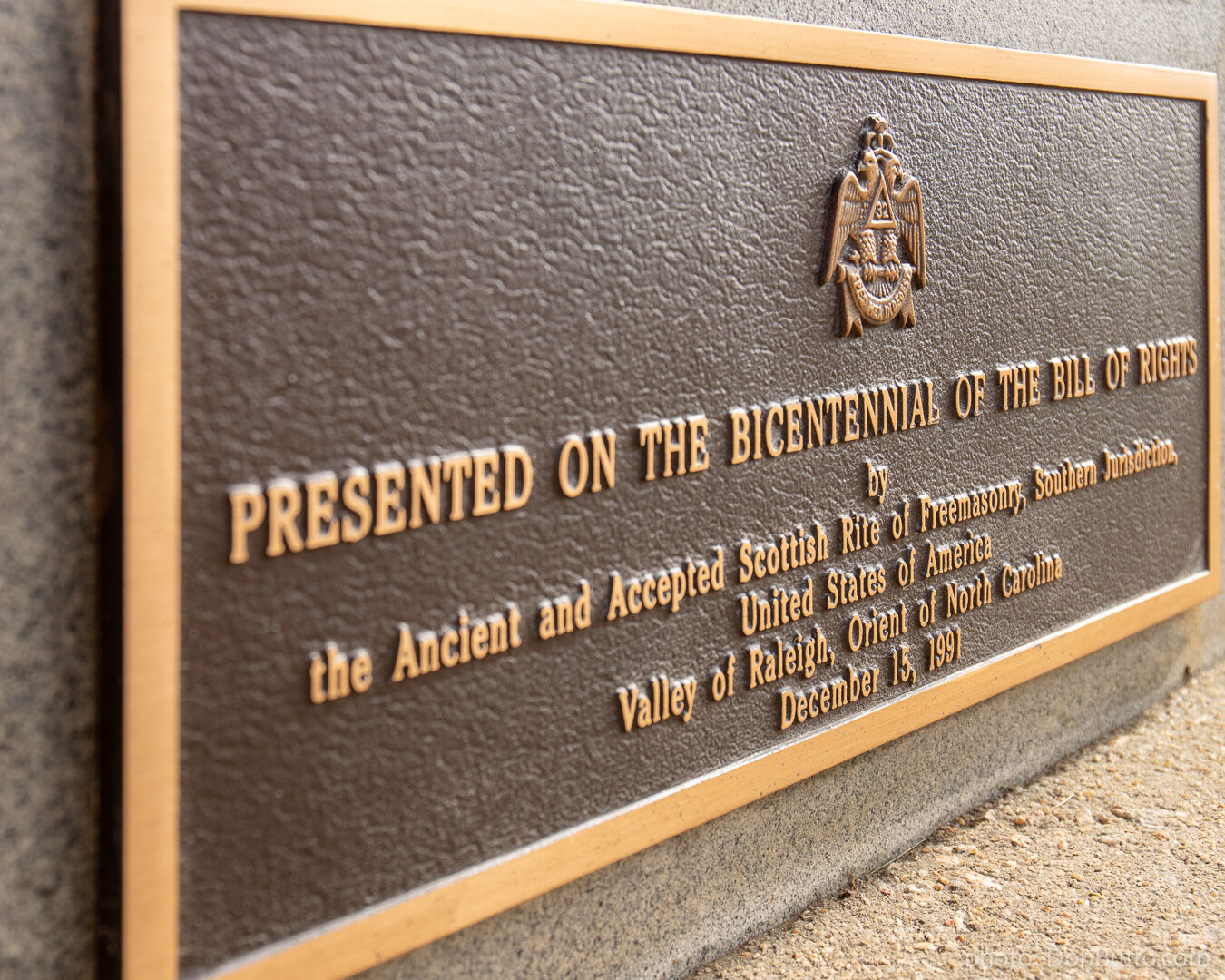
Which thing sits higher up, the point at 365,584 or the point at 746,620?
the point at 365,584

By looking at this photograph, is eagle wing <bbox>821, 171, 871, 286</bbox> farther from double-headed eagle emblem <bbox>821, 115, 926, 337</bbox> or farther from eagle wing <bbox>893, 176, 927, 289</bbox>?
eagle wing <bbox>893, 176, 927, 289</bbox>

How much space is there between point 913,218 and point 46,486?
5.19 feet

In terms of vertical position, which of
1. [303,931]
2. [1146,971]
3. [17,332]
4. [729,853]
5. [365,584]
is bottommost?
[1146,971]

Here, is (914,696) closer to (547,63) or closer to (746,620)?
(746,620)

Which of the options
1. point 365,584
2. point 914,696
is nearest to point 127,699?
point 365,584

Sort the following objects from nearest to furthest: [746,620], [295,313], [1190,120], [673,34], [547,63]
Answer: [295,313] → [547,63] → [673,34] → [746,620] → [1190,120]

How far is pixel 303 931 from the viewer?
4.41 feet

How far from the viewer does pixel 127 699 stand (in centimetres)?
116

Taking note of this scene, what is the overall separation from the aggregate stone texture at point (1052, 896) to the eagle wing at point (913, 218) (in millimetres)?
1203

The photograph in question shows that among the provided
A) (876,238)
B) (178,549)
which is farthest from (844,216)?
(178,549)

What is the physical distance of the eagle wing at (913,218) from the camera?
2.06 meters

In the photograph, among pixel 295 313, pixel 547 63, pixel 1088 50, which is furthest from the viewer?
pixel 1088 50

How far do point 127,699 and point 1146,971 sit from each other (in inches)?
69.9

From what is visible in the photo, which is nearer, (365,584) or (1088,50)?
(365,584)
